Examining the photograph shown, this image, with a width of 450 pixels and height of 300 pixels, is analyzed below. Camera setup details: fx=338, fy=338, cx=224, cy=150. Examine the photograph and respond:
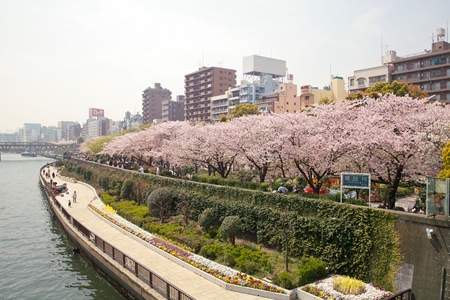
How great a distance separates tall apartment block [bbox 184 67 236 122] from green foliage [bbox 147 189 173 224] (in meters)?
67.1

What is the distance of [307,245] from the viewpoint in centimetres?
1767

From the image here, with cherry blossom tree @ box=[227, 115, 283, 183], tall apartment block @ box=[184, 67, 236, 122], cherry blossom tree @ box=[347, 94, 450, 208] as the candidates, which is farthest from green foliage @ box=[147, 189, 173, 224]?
tall apartment block @ box=[184, 67, 236, 122]

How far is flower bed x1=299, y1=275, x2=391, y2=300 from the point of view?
42.6ft

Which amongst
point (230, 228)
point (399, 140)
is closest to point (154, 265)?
point (230, 228)

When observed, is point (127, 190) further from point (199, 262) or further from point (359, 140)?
point (359, 140)

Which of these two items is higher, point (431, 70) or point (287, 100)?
point (431, 70)

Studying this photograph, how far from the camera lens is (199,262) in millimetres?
17453

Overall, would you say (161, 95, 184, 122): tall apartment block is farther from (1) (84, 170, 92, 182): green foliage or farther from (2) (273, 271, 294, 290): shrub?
(2) (273, 271, 294, 290): shrub

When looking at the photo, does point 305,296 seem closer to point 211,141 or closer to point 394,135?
point 394,135

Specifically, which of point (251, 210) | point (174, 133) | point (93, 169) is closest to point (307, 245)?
point (251, 210)

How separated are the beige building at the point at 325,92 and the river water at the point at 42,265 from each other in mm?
53618

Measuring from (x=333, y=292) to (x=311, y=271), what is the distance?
1.54 meters

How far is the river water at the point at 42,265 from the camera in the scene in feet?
61.2

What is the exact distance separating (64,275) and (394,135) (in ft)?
70.1
